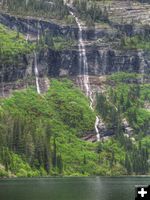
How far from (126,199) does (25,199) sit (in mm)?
19660

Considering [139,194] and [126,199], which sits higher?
[139,194]

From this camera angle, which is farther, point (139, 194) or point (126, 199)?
point (126, 199)

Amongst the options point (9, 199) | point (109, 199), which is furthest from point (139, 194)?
point (109, 199)

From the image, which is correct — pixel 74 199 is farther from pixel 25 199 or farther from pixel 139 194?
pixel 139 194

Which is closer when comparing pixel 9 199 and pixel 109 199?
pixel 9 199

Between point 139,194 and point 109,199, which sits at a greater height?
point 139,194

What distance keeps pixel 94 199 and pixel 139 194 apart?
8903 centimetres

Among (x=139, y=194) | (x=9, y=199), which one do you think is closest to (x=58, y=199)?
(x=9, y=199)

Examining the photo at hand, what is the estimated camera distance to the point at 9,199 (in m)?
102

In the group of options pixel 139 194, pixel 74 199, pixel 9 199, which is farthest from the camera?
pixel 74 199

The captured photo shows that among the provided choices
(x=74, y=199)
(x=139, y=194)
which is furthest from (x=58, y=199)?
(x=139, y=194)

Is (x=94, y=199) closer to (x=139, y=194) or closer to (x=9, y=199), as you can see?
(x=9, y=199)

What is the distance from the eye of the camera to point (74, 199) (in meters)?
109

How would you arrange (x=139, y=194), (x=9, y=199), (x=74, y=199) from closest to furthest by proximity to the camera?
1. (x=139, y=194)
2. (x=9, y=199)
3. (x=74, y=199)
